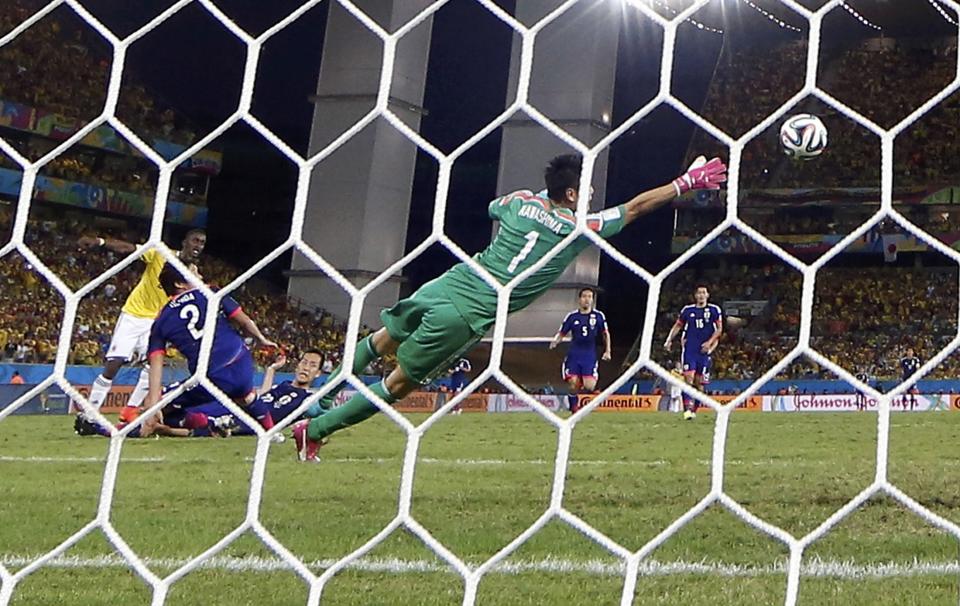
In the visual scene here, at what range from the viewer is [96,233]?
36.2ft

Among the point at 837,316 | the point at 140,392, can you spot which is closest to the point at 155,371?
the point at 140,392

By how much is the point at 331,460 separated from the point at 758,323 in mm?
8832

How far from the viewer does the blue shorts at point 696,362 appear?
20.4 feet

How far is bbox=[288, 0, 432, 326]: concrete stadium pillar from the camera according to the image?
9.51 m

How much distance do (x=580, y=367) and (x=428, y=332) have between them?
3809mm

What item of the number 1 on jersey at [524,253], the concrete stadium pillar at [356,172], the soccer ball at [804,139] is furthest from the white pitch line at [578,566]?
the concrete stadium pillar at [356,172]

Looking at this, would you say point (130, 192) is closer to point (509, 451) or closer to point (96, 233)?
point (96, 233)

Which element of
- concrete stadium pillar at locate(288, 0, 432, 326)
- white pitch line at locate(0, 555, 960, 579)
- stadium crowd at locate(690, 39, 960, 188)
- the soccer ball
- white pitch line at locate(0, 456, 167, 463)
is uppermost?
stadium crowd at locate(690, 39, 960, 188)

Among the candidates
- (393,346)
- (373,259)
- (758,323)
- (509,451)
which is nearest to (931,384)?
(758,323)

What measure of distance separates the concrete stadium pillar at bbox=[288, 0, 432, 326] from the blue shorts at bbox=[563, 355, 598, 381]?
3511 mm

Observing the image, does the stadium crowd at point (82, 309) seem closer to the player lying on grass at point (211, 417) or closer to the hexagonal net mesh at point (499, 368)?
the player lying on grass at point (211, 417)

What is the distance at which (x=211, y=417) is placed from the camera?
14.1 feet

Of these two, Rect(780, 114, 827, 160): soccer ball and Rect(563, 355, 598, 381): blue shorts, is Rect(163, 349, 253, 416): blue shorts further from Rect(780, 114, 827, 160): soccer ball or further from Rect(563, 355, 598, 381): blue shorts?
Rect(563, 355, 598, 381): blue shorts

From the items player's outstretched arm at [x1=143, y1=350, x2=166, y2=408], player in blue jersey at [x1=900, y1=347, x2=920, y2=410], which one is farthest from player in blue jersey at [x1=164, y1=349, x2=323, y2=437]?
player in blue jersey at [x1=900, y1=347, x2=920, y2=410]
